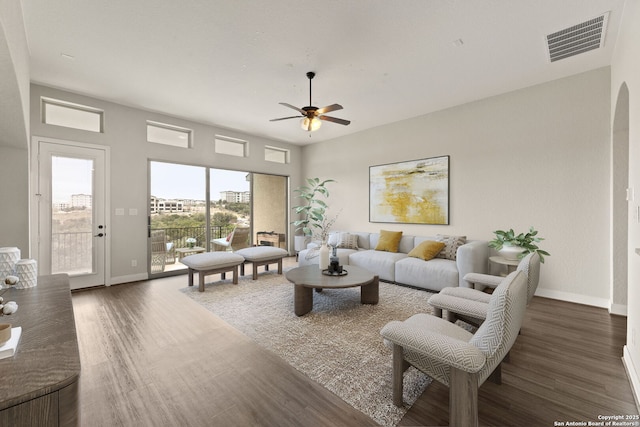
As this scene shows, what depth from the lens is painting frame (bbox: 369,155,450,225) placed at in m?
4.82

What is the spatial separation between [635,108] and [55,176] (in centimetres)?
668

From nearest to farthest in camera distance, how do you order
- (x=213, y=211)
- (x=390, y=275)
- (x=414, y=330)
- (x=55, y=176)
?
(x=414, y=330) < (x=55, y=176) < (x=390, y=275) < (x=213, y=211)

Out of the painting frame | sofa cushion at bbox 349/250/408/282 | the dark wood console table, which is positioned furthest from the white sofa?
the dark wood console table

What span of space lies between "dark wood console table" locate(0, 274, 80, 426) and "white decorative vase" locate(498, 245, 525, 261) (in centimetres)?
417

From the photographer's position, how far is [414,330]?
5.17ft

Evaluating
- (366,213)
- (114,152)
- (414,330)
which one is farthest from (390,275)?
(114,152)

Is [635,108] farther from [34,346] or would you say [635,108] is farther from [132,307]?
[132,307]

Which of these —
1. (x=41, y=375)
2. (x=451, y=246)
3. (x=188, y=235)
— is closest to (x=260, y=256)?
(x=188, y=235)

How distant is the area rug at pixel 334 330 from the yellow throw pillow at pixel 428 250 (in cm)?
61

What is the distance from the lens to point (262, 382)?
1.98 metres

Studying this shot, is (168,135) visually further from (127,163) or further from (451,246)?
(451,246)

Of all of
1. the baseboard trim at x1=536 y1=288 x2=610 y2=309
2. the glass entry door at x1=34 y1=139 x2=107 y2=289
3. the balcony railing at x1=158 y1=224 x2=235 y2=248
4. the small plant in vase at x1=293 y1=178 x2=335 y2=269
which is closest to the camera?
the baseboard trim at x1=536 y1=288 x2=610 y2=309

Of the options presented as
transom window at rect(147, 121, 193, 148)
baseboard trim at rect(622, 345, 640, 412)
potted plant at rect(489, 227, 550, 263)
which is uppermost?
transom window at rect(147, 121, 193, 148)

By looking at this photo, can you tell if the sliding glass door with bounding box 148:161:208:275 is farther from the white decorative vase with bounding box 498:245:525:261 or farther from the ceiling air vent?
the ceiling air vent
